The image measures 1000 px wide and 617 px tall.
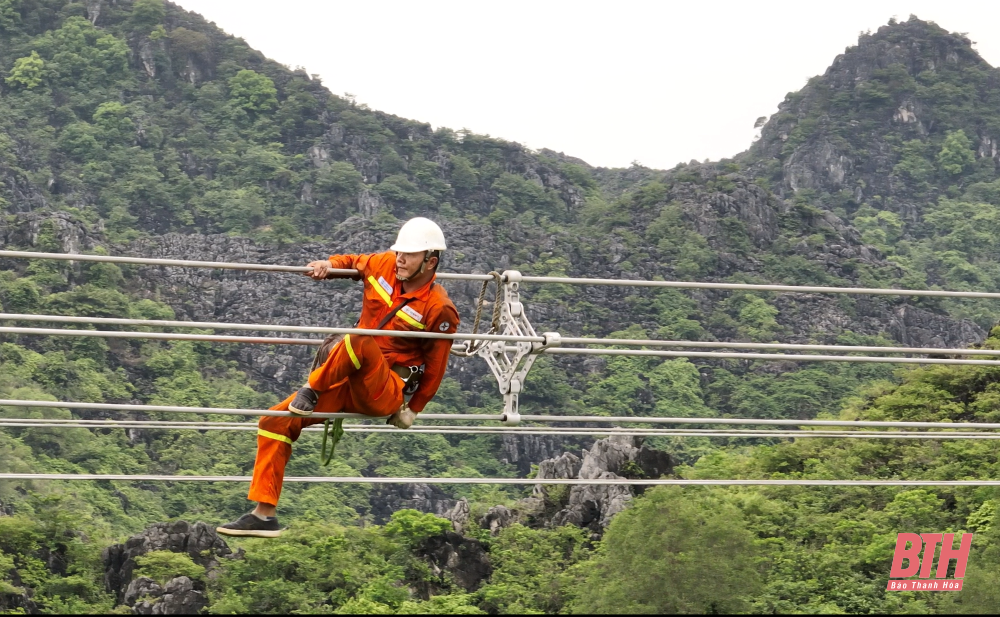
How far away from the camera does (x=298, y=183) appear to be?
56125 mm

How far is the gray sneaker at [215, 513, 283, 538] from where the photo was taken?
161 inches

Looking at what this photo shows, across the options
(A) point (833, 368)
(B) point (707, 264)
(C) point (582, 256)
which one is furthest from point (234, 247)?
(A) point (833, 368)

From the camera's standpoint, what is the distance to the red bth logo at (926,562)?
55.3 feet

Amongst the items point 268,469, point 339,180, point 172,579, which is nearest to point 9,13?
point 339,180

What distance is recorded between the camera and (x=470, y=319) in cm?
4519

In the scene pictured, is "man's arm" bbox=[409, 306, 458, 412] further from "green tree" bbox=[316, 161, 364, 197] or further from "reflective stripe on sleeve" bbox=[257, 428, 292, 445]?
"green tree" bbox=[316, 161, 364, 197]

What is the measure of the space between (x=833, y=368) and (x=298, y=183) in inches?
999

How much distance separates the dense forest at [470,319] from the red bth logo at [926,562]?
226 millimetres

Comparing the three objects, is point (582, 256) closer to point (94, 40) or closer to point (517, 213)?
point (517, 213)

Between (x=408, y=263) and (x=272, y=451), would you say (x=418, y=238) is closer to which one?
(x=408, y=263)

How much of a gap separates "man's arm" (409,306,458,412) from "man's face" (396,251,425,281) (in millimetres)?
168

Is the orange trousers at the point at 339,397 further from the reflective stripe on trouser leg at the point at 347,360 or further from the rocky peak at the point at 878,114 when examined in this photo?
the rocky peak at the point at 878,114

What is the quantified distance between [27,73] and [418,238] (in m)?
60.0

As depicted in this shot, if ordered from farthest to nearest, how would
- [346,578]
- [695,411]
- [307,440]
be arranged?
[695,411], [307,440], [346,578]
